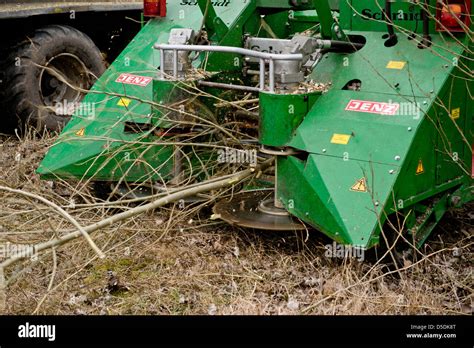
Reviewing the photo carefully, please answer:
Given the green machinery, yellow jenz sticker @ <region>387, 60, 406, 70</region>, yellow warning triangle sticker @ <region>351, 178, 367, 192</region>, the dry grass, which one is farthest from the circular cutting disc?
yellow jenz sticker @ <region>387, 60, 406, 70</region>

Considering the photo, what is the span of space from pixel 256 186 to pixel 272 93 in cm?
93

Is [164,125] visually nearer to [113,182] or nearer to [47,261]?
[113,182]

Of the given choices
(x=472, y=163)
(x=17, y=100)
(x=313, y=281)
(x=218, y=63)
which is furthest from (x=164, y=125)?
(x=17, y=100)

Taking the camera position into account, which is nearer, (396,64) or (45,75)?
(396,64)

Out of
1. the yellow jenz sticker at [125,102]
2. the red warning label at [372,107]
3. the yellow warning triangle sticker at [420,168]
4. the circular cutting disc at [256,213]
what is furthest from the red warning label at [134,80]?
the yellow warning triangle sticker at [420,168]

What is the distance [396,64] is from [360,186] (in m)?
0.87

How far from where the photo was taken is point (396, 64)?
222 inches

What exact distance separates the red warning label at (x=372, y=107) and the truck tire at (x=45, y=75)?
9.88 feet

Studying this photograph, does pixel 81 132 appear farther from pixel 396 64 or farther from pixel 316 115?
pixel 396 64

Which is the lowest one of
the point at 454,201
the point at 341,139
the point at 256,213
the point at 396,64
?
the point at 256,213

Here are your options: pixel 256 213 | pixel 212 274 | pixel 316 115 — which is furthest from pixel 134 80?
pixel 212 274

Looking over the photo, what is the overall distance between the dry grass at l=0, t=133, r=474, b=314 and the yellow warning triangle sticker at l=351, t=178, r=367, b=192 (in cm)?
38
